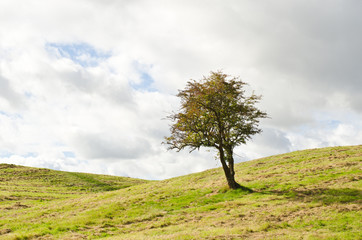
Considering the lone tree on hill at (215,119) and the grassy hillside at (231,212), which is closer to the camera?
the grassy hillside at (231,212)

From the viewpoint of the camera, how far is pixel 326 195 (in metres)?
28.1

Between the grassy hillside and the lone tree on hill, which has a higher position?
the lone tree on hill

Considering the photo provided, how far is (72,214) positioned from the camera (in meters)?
33.4

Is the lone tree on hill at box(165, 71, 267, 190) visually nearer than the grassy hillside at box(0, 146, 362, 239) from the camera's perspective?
No

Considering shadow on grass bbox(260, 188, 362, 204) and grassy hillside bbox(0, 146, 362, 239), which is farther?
shadow on grass bbox(260, 188, 362, 204)

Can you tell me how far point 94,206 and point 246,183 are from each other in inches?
800

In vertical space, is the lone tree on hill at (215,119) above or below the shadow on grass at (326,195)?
above

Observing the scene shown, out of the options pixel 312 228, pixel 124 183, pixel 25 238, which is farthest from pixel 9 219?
pixel 124 183

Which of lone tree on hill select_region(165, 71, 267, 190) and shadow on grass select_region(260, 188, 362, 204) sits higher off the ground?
lone tree on hill select_region(165, 71, 267, 190)

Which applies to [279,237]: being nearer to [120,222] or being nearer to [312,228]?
[312,228]

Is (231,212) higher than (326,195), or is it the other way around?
(326,195)

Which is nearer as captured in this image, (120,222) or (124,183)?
(120,222)

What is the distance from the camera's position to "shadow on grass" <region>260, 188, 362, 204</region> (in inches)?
1024

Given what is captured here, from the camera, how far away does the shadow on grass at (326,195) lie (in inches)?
1024
